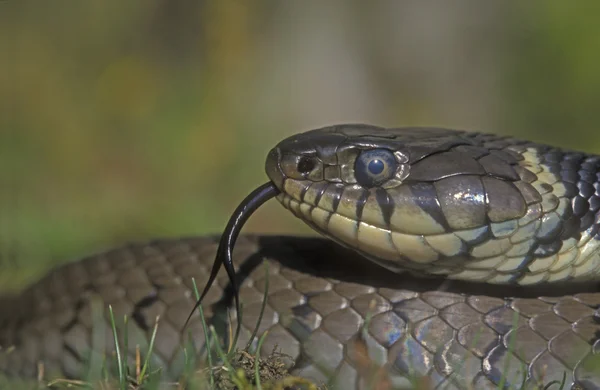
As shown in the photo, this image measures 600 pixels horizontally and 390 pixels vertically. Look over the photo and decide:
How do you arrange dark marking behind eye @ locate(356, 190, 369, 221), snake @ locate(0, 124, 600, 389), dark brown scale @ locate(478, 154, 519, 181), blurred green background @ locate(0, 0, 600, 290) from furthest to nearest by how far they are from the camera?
1. blurred green background @ locate(0, 0, 600, 290)
2. dark brown scale @ locate(478, 154, 519, 181)
3. dark marking behind eye @ locate(356, 190, 369, 221)
4. snake @ locate(0, 124, 600, 389)

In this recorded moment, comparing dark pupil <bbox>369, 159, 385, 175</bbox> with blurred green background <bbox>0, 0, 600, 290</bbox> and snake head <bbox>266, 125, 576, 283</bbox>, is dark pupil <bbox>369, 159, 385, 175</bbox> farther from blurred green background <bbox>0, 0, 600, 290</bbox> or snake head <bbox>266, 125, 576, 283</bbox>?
blurred green background <bbox>0, 0, 600, 290</bbox>

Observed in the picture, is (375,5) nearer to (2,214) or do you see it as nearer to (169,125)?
(169,125)

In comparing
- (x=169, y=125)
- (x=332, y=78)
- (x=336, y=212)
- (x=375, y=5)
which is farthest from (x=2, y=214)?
(x=375, y=5)

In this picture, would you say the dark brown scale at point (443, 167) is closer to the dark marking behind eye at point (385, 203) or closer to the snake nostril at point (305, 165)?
the dark marking behind eye at point (385, 203)

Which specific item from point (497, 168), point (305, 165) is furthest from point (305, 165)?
point (497, 168)

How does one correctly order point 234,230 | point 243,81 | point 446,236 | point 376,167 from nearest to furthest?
1. point 446,236
2. point 376,167
3. point 234,230
4. point 243,81

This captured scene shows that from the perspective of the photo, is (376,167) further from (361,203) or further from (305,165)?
(305,165)

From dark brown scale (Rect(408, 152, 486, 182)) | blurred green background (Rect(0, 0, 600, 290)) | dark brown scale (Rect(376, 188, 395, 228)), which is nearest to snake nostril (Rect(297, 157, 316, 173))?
dark brown scale (Rect(376, 188, 395, 228))
